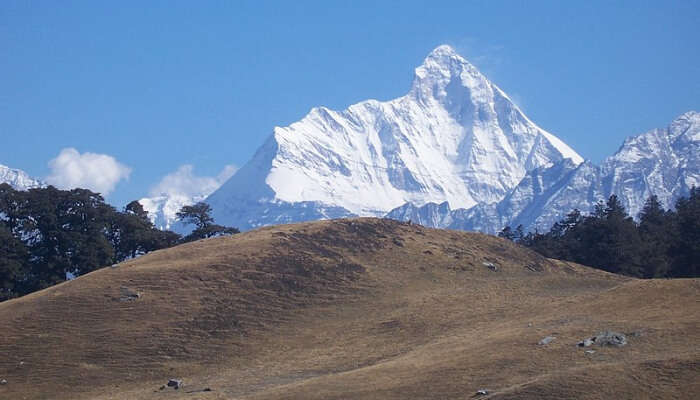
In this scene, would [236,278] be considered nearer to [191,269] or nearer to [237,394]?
[191,269]

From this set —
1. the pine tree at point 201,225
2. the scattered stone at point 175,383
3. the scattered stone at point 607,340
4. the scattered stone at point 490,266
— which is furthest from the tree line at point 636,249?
the scattered stone at point 175,383

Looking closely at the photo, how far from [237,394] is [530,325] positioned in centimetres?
1363

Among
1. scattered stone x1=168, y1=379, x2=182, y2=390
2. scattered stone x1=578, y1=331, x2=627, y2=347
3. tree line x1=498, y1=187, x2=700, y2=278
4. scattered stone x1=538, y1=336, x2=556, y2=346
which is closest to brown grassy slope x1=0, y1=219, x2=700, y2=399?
scattered stone x1=538, y1=336, x2=556, y2=346

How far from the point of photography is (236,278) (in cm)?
5453

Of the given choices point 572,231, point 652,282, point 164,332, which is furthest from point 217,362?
point 572,231

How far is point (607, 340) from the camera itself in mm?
35594

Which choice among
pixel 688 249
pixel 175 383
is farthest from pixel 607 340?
pixel 688 249

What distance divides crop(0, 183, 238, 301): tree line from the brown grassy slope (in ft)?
58.5

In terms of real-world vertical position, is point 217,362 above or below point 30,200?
below

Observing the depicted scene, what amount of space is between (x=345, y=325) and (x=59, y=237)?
38.6m

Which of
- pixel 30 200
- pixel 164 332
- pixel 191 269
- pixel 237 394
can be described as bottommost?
pixel 237 394

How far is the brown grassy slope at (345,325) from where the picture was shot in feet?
111

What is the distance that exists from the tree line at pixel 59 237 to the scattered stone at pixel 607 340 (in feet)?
163

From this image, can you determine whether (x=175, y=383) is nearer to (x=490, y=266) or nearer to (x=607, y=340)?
(x=607, y=340)
